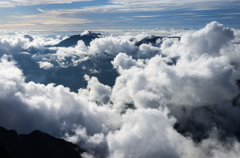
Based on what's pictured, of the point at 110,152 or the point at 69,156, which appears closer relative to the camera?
the point at 69,156

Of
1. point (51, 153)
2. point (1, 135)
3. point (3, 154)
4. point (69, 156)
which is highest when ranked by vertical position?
point (3, 154)

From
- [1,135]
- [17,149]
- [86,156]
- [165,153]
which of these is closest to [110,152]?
[86,156]

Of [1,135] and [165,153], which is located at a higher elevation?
[1,135]

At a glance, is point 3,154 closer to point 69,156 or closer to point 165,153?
point 69,156

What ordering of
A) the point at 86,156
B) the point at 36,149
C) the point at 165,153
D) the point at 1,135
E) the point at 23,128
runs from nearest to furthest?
the point at 1,135, the point at 36,149, the point at 165,153, the point at 86,156, the point at 23,128

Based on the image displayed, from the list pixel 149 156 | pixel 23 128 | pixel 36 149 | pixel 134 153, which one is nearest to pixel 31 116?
pixel 23 128

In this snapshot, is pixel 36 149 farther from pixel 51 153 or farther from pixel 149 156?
pixel 149 156

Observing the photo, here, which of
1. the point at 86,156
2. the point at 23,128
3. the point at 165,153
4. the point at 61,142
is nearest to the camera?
the point at 165,153
